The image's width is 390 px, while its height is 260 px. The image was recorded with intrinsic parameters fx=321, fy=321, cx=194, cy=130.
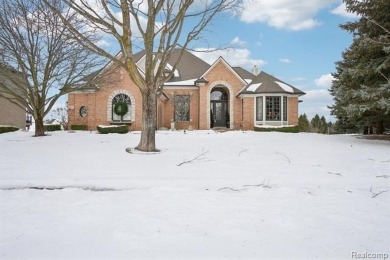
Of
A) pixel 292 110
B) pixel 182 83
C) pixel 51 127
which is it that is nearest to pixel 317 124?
pixel 292 110

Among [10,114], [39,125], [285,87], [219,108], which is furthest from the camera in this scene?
[10,114]

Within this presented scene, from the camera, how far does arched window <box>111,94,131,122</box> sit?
24.6 metres

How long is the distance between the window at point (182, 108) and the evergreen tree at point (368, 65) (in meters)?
15.2

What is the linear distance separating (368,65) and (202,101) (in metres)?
16.1

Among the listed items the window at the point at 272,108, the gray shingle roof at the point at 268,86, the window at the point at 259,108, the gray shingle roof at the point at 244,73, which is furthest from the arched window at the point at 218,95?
the window at the point at 272,108

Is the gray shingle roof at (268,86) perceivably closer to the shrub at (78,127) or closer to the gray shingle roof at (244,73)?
the gray shingle roof at (244,73)

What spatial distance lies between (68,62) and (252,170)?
44.4 ft

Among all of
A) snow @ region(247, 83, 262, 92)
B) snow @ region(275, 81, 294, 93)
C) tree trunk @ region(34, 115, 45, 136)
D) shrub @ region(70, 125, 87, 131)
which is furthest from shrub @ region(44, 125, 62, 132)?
snow @ region(275, 81, 294, 93)

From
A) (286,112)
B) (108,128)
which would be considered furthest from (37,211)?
(286,112)

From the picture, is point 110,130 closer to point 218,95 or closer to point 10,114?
point 218,95

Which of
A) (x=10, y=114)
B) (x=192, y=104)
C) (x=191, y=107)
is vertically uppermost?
(x=192, y=104)

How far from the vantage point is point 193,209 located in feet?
16.8

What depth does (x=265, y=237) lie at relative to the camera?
A: 4.21 metres

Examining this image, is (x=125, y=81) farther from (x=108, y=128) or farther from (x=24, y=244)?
(x=24, y=244)
